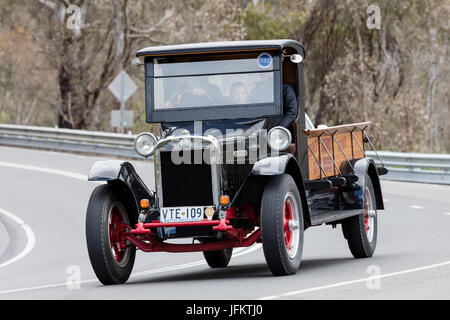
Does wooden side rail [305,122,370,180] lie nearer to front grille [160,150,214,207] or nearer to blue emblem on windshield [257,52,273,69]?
blue emblem on windshield [257,52,273,69]

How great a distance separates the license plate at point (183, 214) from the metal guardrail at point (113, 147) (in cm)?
1666

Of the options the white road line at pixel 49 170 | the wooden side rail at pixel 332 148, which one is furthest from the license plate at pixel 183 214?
the white road line at pixel 49 170

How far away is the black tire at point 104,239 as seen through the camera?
33.1 feet

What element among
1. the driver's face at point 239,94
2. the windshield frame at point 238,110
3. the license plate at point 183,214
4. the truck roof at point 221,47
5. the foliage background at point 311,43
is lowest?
the license plate at point 183,214

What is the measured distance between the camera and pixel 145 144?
10852mm

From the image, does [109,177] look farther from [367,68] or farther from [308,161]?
[367,68]

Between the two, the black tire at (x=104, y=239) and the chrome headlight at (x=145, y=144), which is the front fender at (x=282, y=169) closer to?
the chrome headlight at (x=145, y=144)

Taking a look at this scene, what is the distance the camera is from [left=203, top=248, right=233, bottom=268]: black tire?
41.1 ft

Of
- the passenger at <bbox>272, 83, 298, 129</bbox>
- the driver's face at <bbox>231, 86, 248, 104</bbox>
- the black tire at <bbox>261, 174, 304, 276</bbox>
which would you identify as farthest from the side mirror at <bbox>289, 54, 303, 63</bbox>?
the black tire at <bbox>261, 174, 304, 276</bbox>

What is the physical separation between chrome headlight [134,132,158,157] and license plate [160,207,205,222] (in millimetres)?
859

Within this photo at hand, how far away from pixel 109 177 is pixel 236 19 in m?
28.4

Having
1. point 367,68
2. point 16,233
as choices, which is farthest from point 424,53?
point 16,233

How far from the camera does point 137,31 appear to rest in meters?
42.1

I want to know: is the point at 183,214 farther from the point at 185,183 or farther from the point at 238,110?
the point at 238,110
